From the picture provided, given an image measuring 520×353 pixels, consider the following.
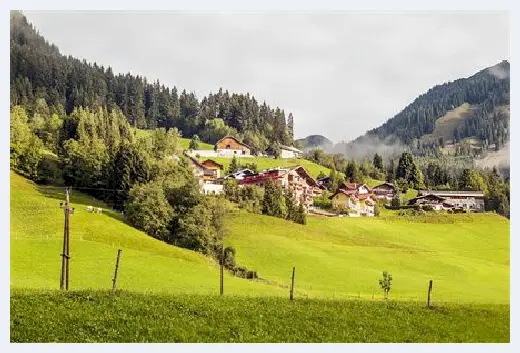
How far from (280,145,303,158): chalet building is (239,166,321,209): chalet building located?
0.33m

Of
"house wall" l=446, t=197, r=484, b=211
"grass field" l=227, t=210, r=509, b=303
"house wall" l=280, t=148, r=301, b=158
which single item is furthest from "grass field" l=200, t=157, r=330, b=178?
"house wall" l=446, t=197, r=484, b=211

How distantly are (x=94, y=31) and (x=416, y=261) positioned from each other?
9.02 meters

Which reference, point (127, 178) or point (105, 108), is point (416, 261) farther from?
point (105, 108)

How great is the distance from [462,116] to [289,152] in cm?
438

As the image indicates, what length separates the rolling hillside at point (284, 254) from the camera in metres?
14.2

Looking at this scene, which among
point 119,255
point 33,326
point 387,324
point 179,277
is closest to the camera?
point 33,326

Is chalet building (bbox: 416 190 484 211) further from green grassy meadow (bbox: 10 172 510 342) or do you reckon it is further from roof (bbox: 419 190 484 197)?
green grassy meadow (bbox: 10 172 510 342)

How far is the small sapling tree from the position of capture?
49.4 feet

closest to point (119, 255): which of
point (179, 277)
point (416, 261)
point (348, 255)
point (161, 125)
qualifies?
point (179, 277)

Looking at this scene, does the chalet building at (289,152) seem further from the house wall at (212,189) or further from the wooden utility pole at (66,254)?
the wooden utility pole at (66,254)

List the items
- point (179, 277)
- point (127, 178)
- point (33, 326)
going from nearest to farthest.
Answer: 1. point (33, 326)
2. point (179, 277)
3. point (127, 178)

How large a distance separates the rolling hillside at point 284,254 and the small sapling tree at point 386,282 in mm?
163

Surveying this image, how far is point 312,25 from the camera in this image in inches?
556

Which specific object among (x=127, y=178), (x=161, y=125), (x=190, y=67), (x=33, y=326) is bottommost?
(x=33, y=326)
